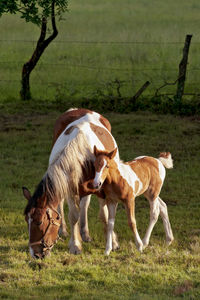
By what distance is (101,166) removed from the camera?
609cm

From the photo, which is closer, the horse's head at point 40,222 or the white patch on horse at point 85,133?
the horse's head at point 40,222

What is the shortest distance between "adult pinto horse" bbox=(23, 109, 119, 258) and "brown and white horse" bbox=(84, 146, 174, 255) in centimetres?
18

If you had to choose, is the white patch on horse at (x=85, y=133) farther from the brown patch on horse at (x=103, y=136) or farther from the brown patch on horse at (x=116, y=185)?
the brown patch on horse at (x=116, y=185)

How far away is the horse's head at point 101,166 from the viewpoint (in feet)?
19.8

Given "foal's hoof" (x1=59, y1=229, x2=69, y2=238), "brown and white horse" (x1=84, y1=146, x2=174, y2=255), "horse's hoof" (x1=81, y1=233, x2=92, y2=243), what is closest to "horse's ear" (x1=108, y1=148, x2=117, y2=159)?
"brown and white horse" (x1=84, y1=146, x2=174, y2=255)

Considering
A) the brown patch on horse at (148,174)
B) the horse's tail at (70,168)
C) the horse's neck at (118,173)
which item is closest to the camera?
the horse's tail at (70,168)

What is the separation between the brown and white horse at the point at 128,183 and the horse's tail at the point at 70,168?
172mm

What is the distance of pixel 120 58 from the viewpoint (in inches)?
872

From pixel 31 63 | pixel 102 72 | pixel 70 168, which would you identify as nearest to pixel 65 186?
pixel 70 168

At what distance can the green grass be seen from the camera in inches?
213

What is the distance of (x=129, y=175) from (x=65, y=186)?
3.03 feet

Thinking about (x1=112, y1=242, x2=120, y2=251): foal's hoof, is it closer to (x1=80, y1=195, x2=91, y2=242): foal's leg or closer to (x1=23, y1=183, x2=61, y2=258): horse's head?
(x1=80, y1=195, x2=91, y2=242): foal's leg

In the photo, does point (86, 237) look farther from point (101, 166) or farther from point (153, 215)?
point (101, 166)

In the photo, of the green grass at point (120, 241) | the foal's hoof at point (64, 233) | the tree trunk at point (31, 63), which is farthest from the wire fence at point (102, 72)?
the foal's hoof at point (64, 233)
